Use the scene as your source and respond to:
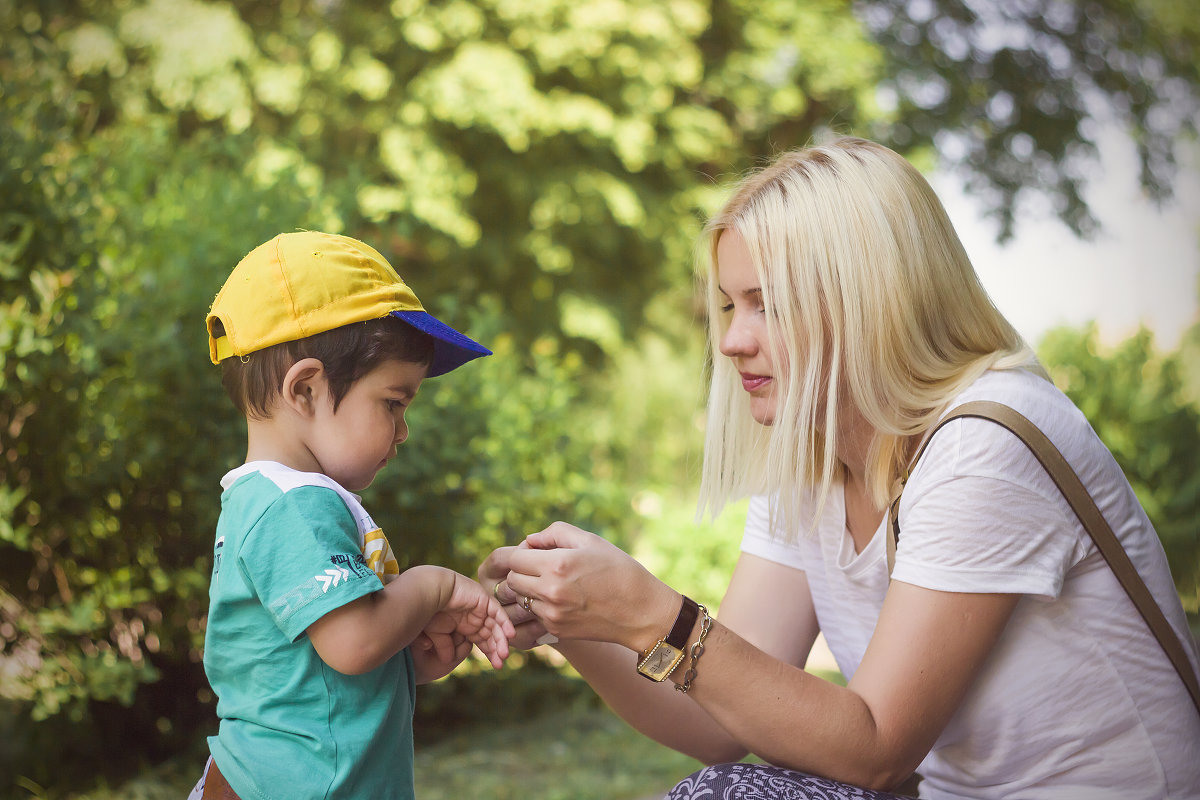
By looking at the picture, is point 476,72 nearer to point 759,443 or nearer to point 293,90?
point 293,90

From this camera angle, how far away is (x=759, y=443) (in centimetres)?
226

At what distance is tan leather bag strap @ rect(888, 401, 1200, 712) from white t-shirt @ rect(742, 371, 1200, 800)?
0.01 metres

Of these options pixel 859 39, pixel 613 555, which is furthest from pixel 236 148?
pixel 859 39

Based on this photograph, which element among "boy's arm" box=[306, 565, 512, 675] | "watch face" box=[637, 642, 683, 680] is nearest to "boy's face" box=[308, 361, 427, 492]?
"boy's arm" box=[306, 565, 512, 675]

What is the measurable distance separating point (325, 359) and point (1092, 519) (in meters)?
1.37

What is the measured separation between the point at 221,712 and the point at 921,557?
124cm

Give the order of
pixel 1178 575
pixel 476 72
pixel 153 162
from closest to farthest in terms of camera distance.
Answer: pixel 153 162 < pixel 1178 575 < pixel 476 72

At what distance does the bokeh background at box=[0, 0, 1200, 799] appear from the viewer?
11.4 feet

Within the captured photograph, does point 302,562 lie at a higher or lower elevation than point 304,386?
lower

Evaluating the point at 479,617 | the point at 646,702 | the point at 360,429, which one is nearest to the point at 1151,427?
the point at 646,702

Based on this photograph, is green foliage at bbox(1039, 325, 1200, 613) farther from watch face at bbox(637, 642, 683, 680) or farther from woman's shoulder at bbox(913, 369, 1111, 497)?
watch face at bbox(637, 642, 683, 680)

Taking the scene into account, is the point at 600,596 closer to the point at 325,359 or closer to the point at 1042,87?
the point at 325,359

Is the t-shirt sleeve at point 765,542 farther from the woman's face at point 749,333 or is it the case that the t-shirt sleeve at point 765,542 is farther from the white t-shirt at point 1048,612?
the white t-shirt at point 1048,612

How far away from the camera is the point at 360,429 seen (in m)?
1.69
